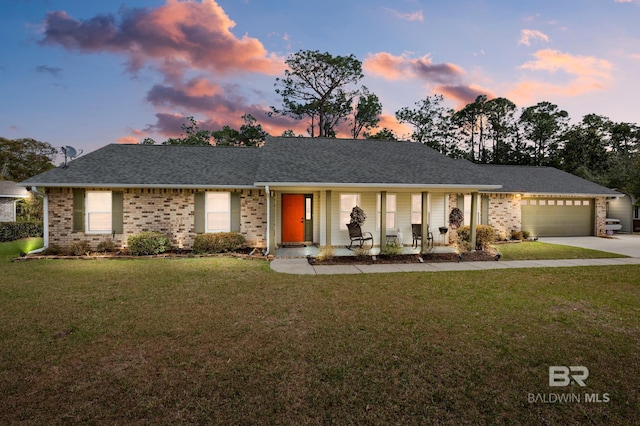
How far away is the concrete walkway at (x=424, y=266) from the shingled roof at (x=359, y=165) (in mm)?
2740

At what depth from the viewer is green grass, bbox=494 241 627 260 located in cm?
1066

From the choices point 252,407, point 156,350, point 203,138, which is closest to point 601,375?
point 252,407

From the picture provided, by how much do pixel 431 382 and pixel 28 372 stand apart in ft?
14.2

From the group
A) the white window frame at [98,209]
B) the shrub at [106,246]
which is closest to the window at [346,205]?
the shrub at [106,246]

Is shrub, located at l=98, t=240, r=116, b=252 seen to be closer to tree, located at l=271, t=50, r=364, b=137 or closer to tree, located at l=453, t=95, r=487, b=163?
tree, located at l=271, t=50, r=364, b=137

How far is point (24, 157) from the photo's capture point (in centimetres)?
4112

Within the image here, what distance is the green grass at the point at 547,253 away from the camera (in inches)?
420

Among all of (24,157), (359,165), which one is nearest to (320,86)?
(359,165)

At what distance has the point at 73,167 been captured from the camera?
11.9 m

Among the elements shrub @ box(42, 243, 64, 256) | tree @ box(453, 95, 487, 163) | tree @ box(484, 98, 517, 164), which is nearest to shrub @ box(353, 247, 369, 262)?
shrub @ box(42, 243, 64, 256)

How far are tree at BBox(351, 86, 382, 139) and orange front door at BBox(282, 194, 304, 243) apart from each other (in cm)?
1962

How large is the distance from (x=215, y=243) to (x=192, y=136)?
23.7 meters

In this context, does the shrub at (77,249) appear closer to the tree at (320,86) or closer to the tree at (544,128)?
the tree at (320,86)

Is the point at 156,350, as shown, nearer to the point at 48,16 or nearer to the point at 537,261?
the point at 537,261
